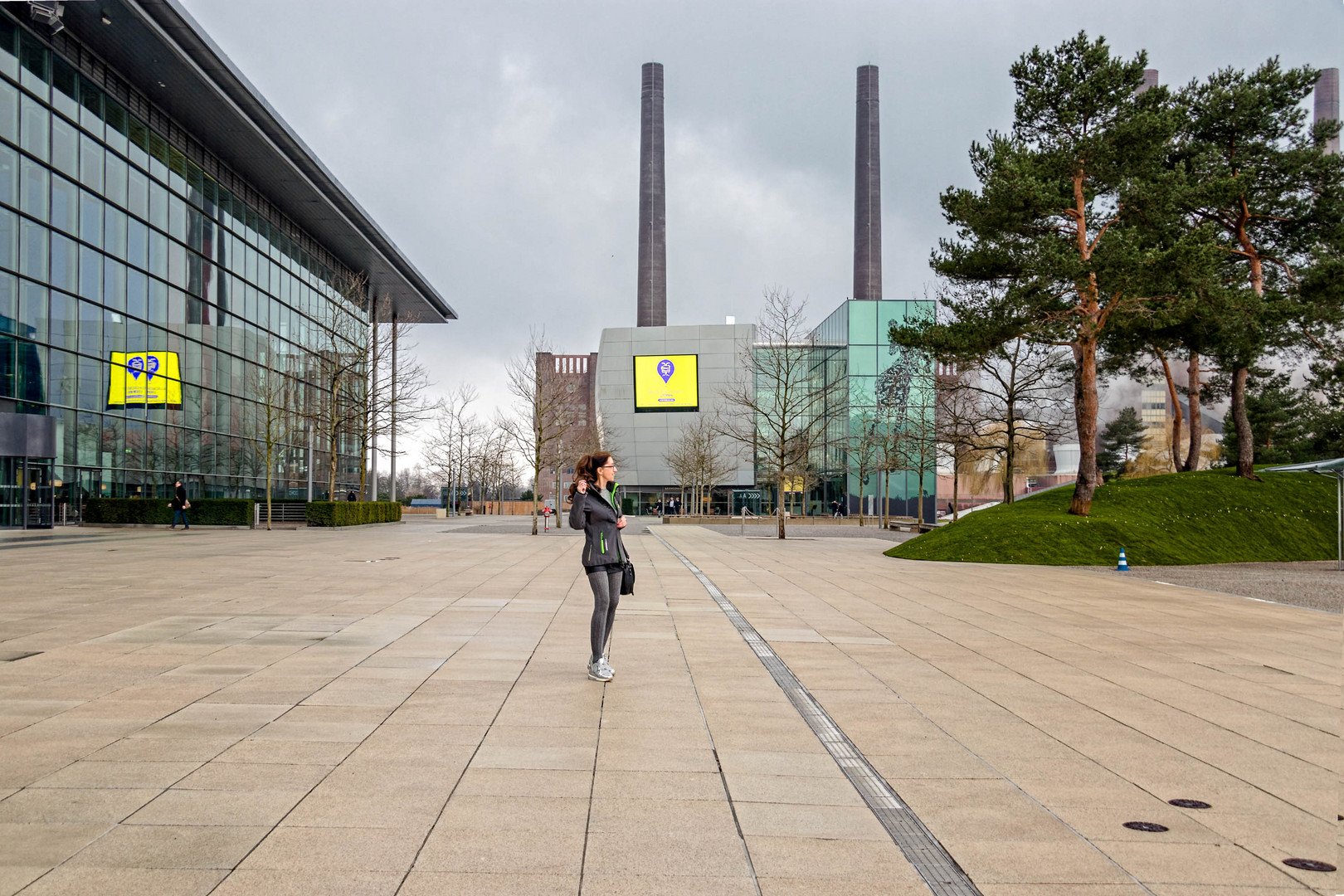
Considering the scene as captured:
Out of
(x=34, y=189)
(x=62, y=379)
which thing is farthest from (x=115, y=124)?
(x=62, y=379)

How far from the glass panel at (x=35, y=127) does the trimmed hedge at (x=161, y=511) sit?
40.0ft

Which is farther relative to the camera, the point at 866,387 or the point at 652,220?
the point at 652,220

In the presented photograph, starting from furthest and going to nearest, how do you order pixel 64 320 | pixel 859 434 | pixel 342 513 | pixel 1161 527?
1. pixel 859 434
2. pixel 342 513
3. pixel 64 320
4. pixel 1161 527

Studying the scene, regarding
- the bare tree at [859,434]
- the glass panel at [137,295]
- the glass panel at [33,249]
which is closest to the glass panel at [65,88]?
the glass panel at [33,249]

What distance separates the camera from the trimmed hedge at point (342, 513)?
129 ft

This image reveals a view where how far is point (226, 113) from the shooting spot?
35656 mm

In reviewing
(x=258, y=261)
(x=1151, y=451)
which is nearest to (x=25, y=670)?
(x=258, y=261)

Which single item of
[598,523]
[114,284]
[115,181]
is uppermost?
[115,181]

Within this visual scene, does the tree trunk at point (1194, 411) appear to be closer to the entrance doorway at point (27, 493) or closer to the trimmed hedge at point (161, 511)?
the trimmed hedge at point (161, 511)

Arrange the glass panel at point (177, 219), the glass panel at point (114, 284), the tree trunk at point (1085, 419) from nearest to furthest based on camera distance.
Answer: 1. the tree trunk at point (1085, 419)
2. the glass panel at point (114, 284)
3. the glass panel at point (177, 219)

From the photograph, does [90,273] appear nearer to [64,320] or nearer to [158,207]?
[64,320]

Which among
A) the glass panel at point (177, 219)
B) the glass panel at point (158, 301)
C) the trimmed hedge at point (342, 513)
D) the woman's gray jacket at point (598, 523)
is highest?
the glass panel at point (177, 219)

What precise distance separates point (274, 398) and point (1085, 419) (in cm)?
3745

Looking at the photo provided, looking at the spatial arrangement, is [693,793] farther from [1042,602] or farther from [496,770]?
[1042,602]
